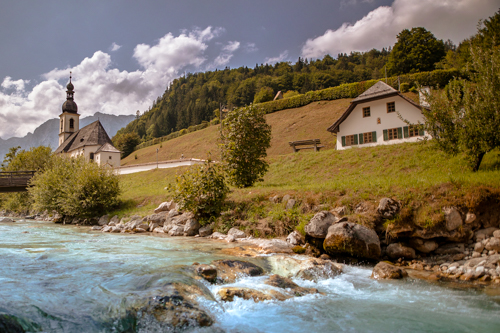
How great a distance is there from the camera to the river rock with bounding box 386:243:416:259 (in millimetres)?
10320

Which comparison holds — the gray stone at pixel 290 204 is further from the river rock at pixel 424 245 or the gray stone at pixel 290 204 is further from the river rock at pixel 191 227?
the river rock at pixel 424 245

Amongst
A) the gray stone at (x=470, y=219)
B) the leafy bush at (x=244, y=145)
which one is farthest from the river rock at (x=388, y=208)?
the leafy bush at (x=244, y=145)

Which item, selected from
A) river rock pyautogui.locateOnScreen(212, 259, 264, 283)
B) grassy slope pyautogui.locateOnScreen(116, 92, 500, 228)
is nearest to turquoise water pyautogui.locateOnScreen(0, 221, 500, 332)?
river rock pyautogui.locateOnScreen(212, 259, 264, 283)

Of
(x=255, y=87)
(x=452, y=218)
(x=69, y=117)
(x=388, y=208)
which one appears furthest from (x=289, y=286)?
(x=255, y=87)

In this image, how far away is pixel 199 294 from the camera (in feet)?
21.9

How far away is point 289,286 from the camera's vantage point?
7660 millimetres

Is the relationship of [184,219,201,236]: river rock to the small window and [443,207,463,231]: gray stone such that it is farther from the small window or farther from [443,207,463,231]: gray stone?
the small window

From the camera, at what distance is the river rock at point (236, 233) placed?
14.6m

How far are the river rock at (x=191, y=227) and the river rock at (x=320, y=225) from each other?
7.30 metres

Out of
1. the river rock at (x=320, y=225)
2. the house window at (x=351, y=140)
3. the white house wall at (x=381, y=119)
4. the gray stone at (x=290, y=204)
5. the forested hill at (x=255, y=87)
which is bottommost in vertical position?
the river rock at (x=320, y=225)

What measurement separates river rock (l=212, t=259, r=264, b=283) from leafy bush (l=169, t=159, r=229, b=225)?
8.40 m

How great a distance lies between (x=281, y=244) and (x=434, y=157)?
15.1 metres

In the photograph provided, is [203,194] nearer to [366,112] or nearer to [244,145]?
[244,145]

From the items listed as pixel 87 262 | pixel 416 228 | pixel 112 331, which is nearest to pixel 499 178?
pixel 416 228
